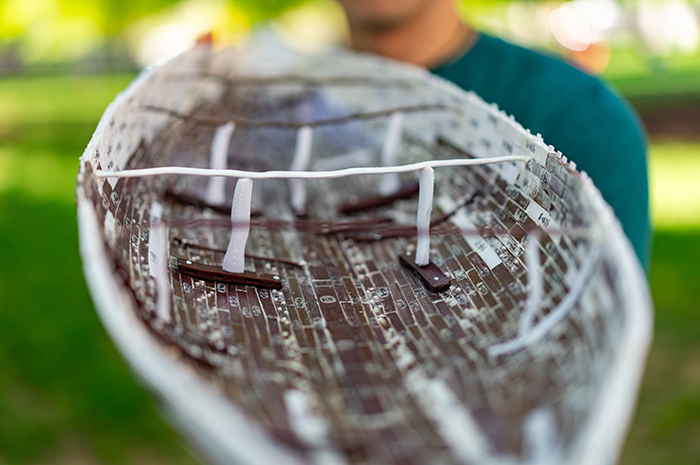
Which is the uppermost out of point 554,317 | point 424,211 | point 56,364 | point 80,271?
point 424,211

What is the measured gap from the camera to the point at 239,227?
2.77 ft

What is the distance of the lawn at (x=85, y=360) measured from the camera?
2092mm

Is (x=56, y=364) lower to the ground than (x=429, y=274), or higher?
lower

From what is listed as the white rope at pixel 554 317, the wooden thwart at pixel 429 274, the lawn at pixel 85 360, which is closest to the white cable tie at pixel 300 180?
the wooden thwart at pixel 429 274

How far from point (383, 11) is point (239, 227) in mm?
1044

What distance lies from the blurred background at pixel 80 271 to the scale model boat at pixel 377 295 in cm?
61

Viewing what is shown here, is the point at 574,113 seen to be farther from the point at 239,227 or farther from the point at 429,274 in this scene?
the point at 239,227

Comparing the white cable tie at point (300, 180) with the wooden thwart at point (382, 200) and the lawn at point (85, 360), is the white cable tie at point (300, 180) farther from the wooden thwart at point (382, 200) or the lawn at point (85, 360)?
the lawn at point (85, 360)

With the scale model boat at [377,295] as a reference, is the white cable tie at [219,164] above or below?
above

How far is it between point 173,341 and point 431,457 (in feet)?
1.03

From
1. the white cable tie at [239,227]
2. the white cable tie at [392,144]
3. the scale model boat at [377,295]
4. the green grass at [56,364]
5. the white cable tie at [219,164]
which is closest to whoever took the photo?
the scale model boat at [377,295]

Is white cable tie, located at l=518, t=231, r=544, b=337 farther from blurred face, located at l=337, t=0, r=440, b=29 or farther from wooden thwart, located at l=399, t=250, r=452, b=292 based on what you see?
blurred face, located at l=337, t=0, r=440, b=29

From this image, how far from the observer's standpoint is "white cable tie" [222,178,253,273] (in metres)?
0.84

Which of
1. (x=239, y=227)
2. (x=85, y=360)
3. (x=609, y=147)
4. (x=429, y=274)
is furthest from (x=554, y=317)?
(x=85, y=360)
